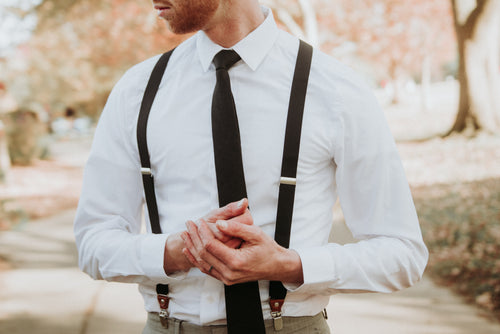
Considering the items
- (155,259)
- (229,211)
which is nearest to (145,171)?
(155,259)

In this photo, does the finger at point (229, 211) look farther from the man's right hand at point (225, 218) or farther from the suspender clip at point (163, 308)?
the suspender clip at point (163, 308)

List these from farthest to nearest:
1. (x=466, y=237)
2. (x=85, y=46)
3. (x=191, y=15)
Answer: (x=85, y=46)
(x=466, y=237)
(x=191, y=15)

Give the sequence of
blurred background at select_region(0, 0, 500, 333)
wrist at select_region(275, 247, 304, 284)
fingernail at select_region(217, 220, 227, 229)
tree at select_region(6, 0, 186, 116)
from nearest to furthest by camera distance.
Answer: fingernail at select_region(217, 220, 227, 229)
wrist at select_region(275, 247, 304, 284)
blurred background at select_region(0, 0, 500, 333)
tree at select_region(6, 0, 186, 116)

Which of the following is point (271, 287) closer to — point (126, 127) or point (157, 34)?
point (126, 127)

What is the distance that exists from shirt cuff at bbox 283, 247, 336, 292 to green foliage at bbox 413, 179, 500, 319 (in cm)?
338

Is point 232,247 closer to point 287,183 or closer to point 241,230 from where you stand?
point 241,230

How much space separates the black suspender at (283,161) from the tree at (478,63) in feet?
36.1

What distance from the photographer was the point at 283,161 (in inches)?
62.1

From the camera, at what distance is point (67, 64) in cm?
3459

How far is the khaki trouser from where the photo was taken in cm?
160

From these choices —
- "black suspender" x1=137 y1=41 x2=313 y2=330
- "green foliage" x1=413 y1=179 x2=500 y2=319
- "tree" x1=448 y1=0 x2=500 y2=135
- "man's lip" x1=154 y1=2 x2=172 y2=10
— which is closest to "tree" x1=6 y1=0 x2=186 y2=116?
"tree" x1=448 y1=0 x2=500 y2=135

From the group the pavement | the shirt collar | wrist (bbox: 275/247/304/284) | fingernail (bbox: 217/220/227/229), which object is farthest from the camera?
the pavement

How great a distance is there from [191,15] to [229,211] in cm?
63

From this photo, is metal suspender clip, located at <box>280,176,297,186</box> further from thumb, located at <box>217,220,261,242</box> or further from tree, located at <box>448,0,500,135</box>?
tree, located at <box>448,0,500,135</box>
